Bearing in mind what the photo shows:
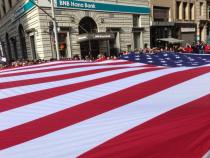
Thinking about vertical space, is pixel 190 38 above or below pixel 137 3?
below

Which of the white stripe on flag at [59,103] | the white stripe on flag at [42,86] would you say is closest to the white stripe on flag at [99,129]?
the white stripe on flag at [59,103]

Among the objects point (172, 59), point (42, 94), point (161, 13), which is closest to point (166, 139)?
point (42, 94)

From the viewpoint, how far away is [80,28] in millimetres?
21984

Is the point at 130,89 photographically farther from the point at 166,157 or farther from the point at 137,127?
the point at 166,157

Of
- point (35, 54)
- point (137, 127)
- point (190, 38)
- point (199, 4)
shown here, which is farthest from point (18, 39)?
point (137, 127)

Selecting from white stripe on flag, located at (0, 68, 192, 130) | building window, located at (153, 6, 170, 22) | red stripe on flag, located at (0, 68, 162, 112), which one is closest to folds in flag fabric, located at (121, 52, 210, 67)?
red stripe on flag, located at (0, 68, 162, 112)

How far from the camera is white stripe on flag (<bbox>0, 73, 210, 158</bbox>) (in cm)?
197

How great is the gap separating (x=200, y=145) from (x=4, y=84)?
300 cm

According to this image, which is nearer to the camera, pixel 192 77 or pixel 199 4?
pixel 192 77

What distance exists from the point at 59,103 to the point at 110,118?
2.57 ft

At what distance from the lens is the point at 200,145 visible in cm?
206

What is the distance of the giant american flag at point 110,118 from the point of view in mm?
1985

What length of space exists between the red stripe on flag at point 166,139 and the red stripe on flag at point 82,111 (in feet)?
1.75

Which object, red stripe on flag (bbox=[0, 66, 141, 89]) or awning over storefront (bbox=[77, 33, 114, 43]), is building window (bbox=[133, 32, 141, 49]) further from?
red stripe on flag (bbox=[0, 66, 141, 89])
